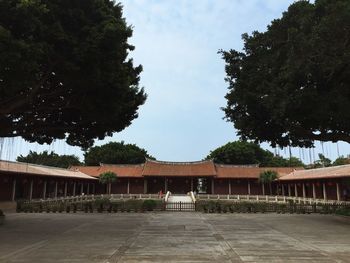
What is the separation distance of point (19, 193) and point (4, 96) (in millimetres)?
25043

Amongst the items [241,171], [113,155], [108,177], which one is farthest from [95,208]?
[113,155]

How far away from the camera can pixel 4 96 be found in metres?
14.3

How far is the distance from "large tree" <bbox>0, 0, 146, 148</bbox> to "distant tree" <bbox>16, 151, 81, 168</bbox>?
63.3 m

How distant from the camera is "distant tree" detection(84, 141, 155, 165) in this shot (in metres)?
74.6

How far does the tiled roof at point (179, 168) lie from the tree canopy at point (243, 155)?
1979cm

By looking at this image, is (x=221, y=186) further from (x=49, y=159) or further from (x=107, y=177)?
(x=49, y=159)

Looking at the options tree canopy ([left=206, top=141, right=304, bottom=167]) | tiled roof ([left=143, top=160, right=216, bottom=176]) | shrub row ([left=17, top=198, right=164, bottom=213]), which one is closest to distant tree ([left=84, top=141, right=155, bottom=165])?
tree canopy ([left=206, top=141, right=304, bottom=167])

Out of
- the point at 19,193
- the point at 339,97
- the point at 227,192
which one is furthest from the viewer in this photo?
the point at 227,192

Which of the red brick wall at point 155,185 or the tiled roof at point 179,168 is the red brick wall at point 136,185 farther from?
the tiled roof at point 179,168

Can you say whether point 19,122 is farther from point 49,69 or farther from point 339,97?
point 339,97

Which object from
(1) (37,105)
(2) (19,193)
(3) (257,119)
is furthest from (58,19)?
(2) (19,193)

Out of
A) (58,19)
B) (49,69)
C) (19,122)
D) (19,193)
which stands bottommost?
(19,193)

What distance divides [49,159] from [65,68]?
71.9 meters

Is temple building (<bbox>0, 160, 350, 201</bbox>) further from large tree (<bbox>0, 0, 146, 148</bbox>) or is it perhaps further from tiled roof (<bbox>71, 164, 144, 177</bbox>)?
large tree (<bbox>0, 0, 146, 148</bbox>)
